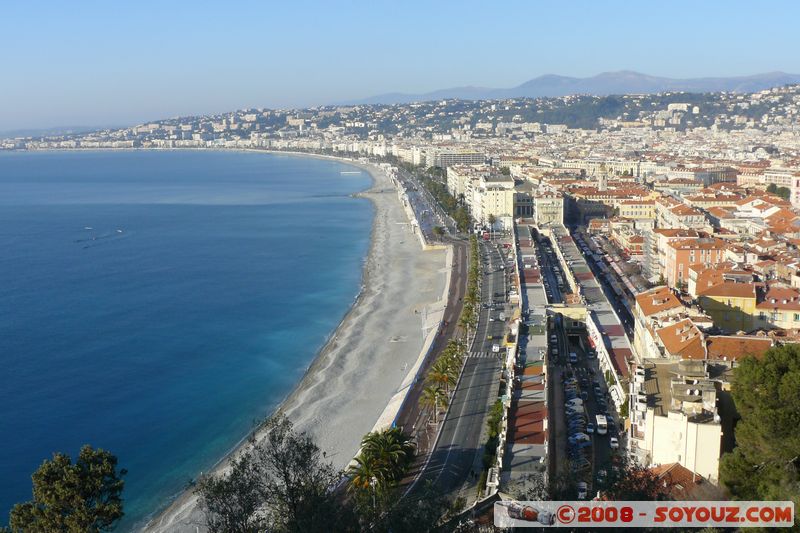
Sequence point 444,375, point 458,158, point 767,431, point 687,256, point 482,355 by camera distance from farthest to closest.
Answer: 1. point 458,158
2. point 687,256
3. point 482,355
4. point 444,375
5. point 767,431

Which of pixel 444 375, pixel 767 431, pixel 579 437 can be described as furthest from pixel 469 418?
pixel 767 431

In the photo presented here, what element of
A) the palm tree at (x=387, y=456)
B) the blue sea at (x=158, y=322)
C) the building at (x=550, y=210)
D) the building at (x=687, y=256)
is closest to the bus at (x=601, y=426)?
the palm tree at (x=387, y=456)

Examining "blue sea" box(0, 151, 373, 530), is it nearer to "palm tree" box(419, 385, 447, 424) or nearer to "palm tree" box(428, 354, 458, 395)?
"palm tree" box(428, 354, 458, 395)

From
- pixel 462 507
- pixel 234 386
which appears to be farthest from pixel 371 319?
pixel 462 507

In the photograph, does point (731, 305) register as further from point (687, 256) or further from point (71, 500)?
point (71, 500)

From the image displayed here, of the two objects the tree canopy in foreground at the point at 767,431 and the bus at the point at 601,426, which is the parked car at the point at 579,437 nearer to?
the bus at the point at 601,426

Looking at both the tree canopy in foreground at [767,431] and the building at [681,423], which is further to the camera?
the building at [681,423]

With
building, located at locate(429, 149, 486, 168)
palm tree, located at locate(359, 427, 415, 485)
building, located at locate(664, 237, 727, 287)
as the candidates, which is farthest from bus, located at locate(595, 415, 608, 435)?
building, located at locate(429, 149, 486, 168)
